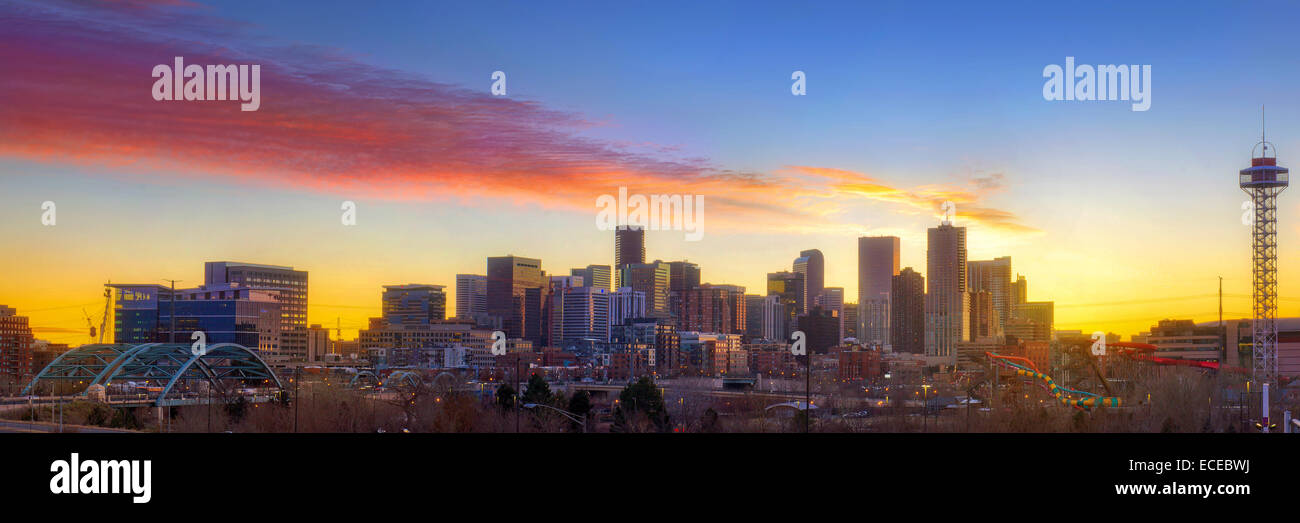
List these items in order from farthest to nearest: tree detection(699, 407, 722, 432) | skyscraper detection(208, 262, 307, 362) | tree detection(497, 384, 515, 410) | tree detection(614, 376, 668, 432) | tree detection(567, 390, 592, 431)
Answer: skyscraper detection(208, 262, 307, 362)
tree detection(567, 390, 592, 431)
tree detection(497, 384, 515, 410)
tree detection(699, 407, 722, 432)
tree detection(614, 376, 668, 432)

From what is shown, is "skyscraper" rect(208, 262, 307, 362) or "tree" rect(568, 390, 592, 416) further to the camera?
"skyscraper" rect(208, 262, 307, 362)

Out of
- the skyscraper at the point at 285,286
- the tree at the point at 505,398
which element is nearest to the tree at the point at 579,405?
the tree at the point at 505,398

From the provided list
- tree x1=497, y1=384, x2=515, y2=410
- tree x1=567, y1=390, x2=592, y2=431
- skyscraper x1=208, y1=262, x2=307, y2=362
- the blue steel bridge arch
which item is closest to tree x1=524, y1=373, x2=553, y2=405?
tree x1=497, y1=384, x2=515, y2=410

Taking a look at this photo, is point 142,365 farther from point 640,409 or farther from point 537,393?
point 640,409

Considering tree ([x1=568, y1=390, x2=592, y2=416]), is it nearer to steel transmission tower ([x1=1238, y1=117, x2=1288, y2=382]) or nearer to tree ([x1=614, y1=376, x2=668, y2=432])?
tree ([x1=614, y1=376, x2=668, y2=432])

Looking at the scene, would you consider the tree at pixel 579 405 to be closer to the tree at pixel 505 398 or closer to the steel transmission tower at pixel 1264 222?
the tree at pixel 505 398
